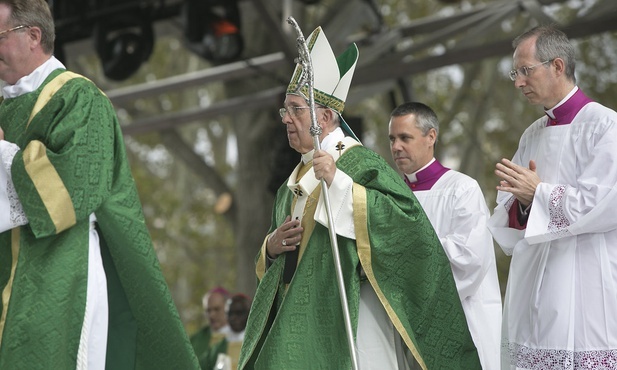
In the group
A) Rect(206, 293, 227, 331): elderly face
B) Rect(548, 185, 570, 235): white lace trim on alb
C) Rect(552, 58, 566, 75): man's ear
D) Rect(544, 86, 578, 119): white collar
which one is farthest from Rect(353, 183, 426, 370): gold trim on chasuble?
Rect(206, 293, 227, 331): elderly face

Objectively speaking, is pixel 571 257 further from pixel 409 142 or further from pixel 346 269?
pixel 409 142

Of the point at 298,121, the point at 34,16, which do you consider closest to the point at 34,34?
the point at 34,16

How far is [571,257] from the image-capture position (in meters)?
5.07

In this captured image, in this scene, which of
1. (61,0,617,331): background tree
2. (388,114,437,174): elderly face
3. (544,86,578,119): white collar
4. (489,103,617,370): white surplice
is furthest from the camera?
(61,0,617,331): background tree

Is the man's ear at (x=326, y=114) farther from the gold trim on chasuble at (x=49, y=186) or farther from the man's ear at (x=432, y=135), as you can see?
the gold trim on chasuble at (x=49, y=186)

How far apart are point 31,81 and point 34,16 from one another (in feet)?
0.93

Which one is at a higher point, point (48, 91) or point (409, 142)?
point (409, 142)

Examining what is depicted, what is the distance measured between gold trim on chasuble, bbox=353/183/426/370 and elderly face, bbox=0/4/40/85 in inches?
62.8

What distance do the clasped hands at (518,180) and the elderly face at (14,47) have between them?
217cm

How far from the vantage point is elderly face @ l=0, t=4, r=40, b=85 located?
4777mm

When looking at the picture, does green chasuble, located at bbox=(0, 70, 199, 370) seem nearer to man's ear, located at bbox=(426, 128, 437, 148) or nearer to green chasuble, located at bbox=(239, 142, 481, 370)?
green chasuble, located at bbox=(239, 142, 481, 370)

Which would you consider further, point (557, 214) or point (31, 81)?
point (557, 214)

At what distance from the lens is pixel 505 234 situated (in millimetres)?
5414

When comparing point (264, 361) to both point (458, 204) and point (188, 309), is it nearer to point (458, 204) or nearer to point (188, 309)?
point (458, 204)
